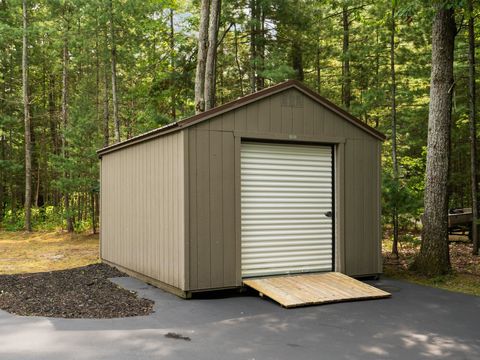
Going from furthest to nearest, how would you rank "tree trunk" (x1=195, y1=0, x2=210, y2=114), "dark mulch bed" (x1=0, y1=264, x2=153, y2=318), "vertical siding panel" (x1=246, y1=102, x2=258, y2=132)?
"tree trunk" (x1=195, y1=0, x2=210, y2=114)
"vertical siding panel" (x1=246, y1=102, x2=258, y2=132)
"dark mulch bed" (x1=0, y1=264, x2=153, y2=318)

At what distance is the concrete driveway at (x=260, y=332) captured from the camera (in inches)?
154

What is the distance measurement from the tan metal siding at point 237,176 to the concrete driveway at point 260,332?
26.0 inches

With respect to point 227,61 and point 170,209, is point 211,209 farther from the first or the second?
point 227,61

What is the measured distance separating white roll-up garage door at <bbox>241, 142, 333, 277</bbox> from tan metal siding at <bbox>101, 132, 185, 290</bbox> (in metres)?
1.00

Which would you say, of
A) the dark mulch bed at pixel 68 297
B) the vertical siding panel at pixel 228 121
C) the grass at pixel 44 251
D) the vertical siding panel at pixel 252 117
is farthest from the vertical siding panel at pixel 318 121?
the grass at pixel 44 251

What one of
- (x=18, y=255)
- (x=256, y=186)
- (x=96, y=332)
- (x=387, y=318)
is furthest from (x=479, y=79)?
(x=18, y=255)

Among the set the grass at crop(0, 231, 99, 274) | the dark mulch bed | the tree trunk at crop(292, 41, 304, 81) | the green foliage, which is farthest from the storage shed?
the tree trunk at crop(292, 41, 304, 81)

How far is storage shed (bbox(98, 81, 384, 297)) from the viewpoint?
6.23 m

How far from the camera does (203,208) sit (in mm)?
6242

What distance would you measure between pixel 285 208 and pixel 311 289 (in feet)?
4.57

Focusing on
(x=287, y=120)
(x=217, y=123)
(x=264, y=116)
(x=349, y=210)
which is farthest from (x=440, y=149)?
(x=217, y=123)

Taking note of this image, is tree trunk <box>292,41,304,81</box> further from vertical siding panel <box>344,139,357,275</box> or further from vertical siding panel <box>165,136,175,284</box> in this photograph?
vertical siding panel <box>165,136,175,284</box>

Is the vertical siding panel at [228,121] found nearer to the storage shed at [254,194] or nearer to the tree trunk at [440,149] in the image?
the storage shed at [254,194]

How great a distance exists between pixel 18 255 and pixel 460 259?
10.5 metres
